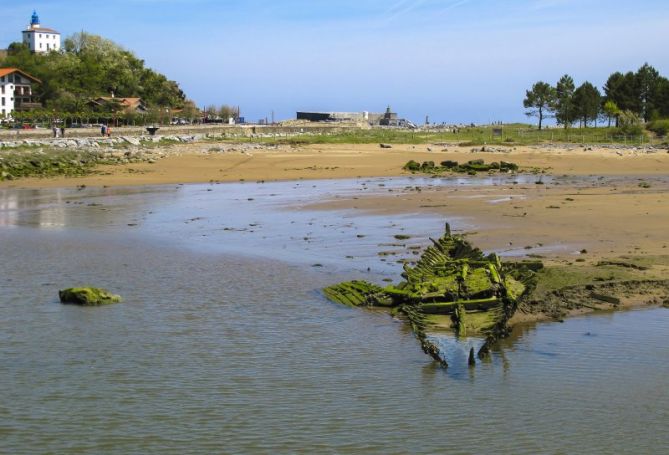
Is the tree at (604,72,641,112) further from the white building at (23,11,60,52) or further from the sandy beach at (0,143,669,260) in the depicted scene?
the white building at (23,11,60,52)

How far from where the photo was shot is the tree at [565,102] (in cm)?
7875

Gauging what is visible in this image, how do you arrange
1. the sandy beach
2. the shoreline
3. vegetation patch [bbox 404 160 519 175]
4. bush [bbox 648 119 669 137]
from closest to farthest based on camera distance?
the shoreline, the sandy beach, vegetation patch [bbox 404 160 519 175], bush [bbox 648 119 669 137]

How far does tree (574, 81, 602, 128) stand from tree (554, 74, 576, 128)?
29.4 inches

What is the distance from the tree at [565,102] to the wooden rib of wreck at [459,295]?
6992 cm

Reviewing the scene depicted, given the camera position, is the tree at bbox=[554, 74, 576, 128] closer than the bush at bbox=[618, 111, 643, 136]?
No

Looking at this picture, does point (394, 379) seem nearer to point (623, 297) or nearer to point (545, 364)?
point (545, 364)

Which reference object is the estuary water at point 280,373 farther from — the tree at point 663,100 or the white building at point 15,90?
the white building at point 15,90

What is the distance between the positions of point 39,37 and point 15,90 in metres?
78.8

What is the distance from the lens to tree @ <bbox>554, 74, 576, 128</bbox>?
78.8 m

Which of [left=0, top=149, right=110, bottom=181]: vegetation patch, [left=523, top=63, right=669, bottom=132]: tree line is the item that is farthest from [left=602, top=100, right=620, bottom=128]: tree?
[left=0, top=149, right=110, bottom=181]: vegetation patch

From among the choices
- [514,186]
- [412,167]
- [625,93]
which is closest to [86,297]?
[514,186]

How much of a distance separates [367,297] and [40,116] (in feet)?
241

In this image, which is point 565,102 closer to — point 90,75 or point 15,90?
point 90,75

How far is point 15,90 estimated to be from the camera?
323 ft
